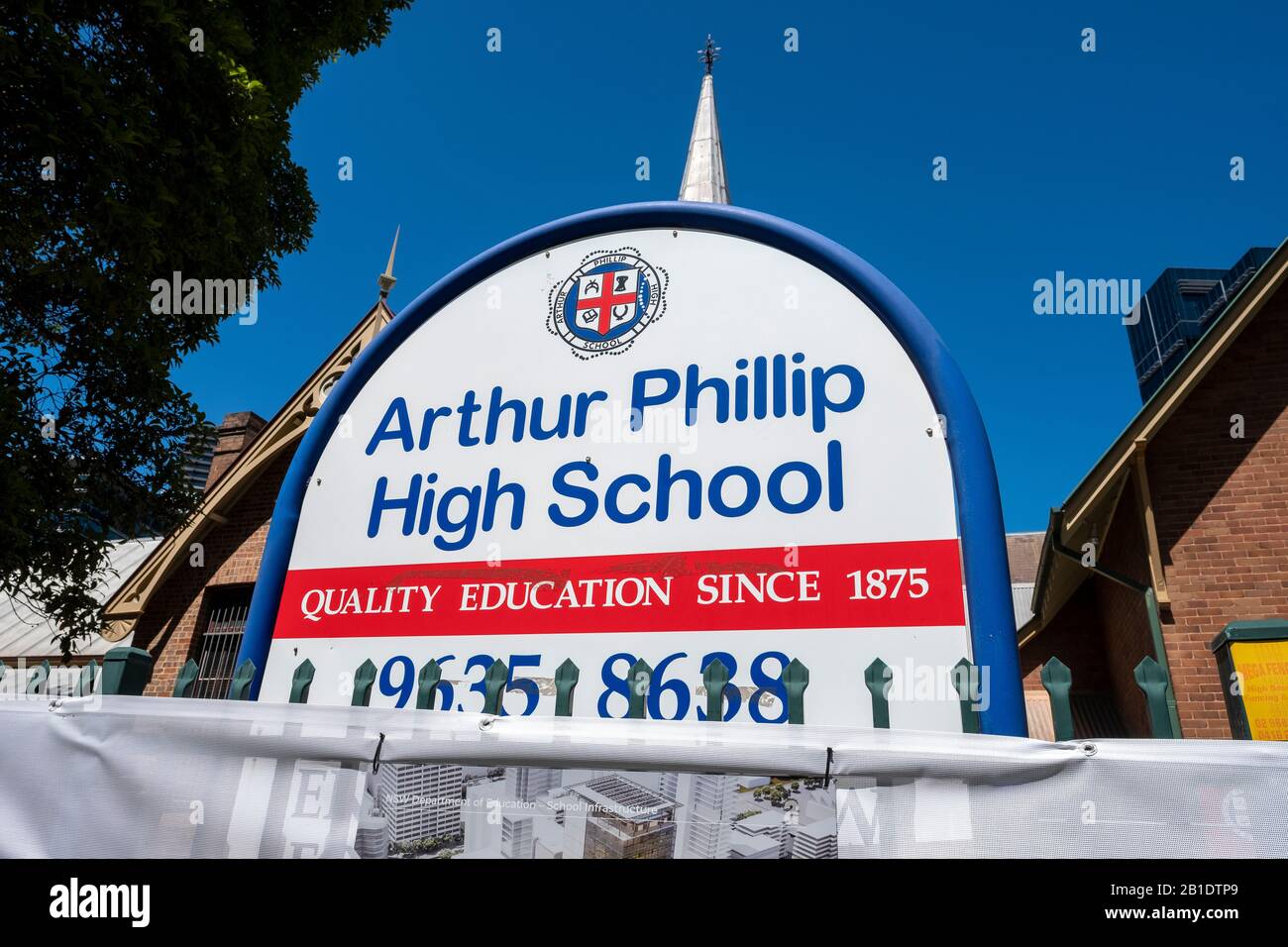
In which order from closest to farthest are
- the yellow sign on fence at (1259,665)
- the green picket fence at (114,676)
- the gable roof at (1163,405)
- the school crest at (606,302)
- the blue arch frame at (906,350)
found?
the yellow sign on fence at (1259,665)
the blue arch frame at (906,350)
the green picket fence at (114,676)
the school crest at (606,302)
the gable roof at (1163,405)

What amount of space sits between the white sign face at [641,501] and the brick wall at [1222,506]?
239 inches

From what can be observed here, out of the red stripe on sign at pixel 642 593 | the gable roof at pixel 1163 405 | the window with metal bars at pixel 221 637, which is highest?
the gable roof at pixel 1163 405

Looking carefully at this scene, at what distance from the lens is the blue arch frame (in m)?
2.23

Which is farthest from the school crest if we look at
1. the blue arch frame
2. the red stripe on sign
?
the red stripe on sign

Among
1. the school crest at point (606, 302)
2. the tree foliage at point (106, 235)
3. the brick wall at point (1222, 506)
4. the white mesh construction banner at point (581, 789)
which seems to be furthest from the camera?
the brick wall at point (1222, 506)

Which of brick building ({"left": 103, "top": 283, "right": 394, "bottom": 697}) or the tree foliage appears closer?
the tree foliage

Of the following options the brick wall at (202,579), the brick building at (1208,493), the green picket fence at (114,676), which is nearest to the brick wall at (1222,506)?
the brick building at (1208,493)

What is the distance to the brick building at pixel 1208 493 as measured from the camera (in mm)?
7035

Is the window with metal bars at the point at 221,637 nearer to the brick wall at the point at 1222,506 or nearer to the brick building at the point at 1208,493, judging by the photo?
the brick building at the point at 1208,493

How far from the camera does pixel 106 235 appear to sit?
5.64 meters

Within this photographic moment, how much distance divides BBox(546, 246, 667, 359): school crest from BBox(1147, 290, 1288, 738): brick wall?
6.38 m

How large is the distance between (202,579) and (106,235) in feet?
20.7

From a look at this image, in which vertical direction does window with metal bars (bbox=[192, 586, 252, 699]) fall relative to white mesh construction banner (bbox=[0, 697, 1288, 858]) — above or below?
above

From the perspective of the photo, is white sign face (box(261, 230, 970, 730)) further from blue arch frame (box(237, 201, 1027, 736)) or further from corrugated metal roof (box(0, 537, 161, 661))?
corrugated metal roof (box(0, 537, 161, 661))
